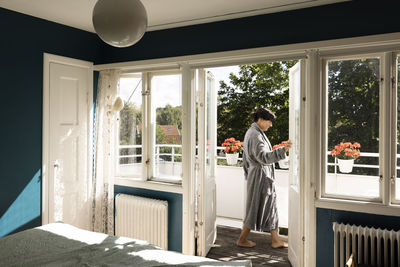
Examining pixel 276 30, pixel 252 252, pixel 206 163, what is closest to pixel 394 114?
pixel 276 30

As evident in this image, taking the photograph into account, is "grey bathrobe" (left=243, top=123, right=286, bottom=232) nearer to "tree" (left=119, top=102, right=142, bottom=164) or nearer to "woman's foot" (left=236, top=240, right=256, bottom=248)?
"woman's foot" (left=236, top=240, right=256, bottom=248)

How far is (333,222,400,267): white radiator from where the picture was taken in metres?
2.38

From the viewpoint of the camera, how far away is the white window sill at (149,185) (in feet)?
11.1

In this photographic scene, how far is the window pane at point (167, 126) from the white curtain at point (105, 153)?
534 mm

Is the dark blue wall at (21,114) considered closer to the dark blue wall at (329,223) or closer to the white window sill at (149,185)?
the white window sill at (149,185)

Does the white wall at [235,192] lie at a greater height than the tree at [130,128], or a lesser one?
lesser

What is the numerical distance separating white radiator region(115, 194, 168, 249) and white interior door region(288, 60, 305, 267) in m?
1.37

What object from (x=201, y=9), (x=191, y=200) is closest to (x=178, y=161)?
(x=191, y=200)

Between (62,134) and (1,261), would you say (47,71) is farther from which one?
(1,261)

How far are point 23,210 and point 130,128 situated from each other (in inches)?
57.3

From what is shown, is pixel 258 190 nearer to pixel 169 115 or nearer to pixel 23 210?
pixel 169 115

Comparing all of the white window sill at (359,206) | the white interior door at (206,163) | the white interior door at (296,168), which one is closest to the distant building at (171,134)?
the white interior door at (206,163)

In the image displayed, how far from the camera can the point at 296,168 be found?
3.19 m

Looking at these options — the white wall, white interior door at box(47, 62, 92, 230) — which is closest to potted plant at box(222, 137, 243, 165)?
the white wall
